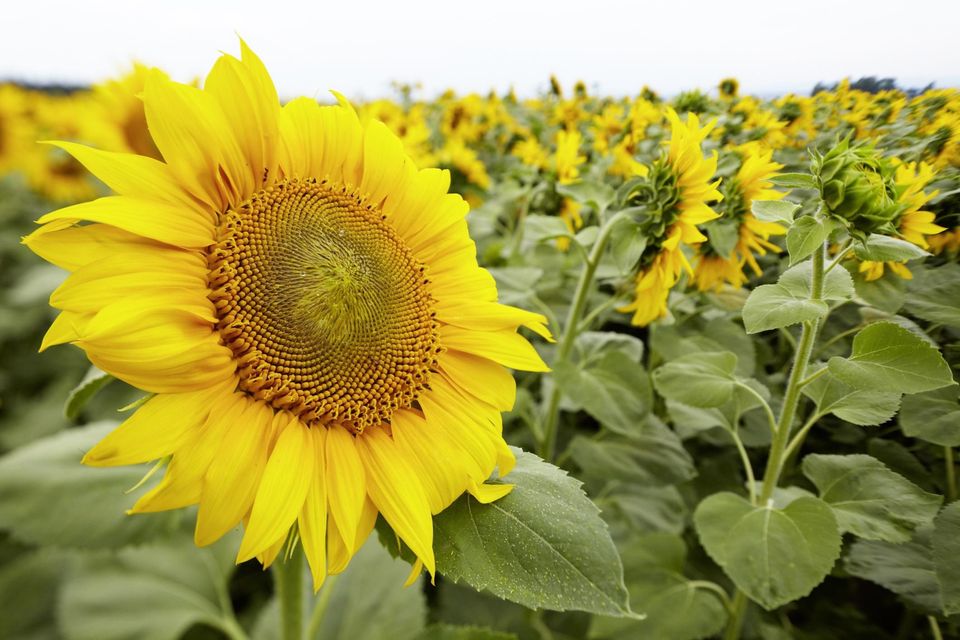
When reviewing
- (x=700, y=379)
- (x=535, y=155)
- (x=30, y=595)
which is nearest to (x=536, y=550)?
(x=700, y=379)

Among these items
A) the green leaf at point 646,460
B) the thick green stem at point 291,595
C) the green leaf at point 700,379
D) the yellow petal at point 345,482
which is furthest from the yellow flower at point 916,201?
the thick green stem at point 291,595

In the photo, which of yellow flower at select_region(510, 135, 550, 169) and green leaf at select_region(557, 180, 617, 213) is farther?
yellow flower at select_region(510, 135, 550, 169)

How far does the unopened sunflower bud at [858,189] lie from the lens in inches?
23.1

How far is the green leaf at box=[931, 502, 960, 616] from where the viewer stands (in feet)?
1.87

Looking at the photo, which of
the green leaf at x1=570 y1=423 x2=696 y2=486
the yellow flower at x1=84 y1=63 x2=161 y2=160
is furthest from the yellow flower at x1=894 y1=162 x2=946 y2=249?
the yellow flower at x1=84 y1=63 x2=161 y2=160

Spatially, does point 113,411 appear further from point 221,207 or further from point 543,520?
point 543,520

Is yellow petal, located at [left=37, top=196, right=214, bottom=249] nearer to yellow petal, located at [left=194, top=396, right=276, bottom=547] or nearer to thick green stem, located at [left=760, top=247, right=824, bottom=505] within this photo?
yellow petal, located at [left=194, top=396, right=276, bottom=547]

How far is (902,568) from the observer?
69cm

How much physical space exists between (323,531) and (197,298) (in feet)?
0.83

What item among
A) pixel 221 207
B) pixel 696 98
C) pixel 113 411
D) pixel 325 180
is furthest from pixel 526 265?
pixel 113 411

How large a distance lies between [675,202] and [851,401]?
0.34 metres

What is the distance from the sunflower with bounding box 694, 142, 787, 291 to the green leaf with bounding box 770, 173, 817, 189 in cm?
7

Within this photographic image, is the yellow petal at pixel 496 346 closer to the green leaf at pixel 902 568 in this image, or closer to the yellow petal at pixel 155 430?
the yellow petal at pixel 155 430

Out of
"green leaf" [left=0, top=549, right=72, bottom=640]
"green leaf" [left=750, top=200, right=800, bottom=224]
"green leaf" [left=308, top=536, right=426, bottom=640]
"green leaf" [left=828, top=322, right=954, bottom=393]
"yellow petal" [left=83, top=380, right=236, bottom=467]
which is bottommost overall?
"green leaf" [left=0, top=549, right=72, bottom=640]
